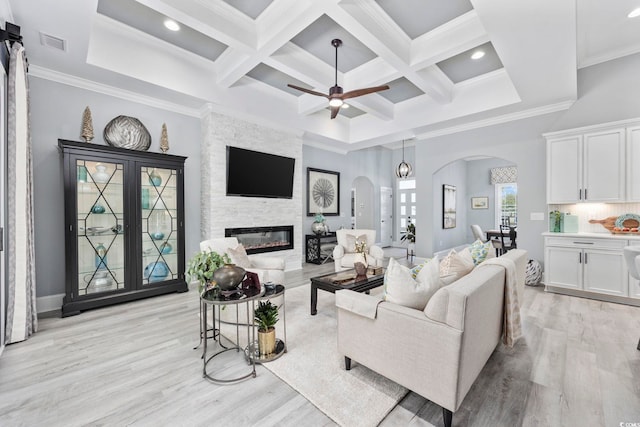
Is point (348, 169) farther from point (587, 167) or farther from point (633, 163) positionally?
point (633, 163)

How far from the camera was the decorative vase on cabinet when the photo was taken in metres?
3.34

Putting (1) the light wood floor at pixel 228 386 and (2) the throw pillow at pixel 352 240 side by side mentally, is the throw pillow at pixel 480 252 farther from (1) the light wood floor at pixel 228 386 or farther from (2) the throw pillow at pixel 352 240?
(2) the throw pillow at pixel 352 240

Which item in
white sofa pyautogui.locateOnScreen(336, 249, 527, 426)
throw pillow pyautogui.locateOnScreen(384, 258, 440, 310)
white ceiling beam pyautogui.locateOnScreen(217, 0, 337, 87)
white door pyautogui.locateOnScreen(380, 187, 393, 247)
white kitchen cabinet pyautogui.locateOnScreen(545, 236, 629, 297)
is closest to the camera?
white sofa pyautogui.locateOnScreen(336, 249, 527, 426)

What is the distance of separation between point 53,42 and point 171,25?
3.93ft

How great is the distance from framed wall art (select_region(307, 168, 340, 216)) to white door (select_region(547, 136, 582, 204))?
14.7 ft

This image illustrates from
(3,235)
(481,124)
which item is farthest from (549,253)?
(3,235)

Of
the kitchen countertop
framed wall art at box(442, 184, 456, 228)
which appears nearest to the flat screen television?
the kitchen countertop

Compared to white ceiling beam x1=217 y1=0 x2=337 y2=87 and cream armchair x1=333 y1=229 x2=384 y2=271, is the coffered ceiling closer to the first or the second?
white ceiling beam x1=217 y1=0 x2=337 y2=87

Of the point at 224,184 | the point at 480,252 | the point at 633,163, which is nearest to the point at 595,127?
the point at 633,163

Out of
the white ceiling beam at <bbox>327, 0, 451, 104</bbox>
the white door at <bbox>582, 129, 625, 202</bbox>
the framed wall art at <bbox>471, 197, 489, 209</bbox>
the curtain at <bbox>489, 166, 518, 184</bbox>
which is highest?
the white ceiling beam at <bbox>327, 0, 451, 104</bbox>

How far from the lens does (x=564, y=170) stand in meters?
4.27

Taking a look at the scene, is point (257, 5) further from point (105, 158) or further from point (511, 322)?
point (511, 322)

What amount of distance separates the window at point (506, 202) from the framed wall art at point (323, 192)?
5460 millimetres

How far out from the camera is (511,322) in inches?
89.7
